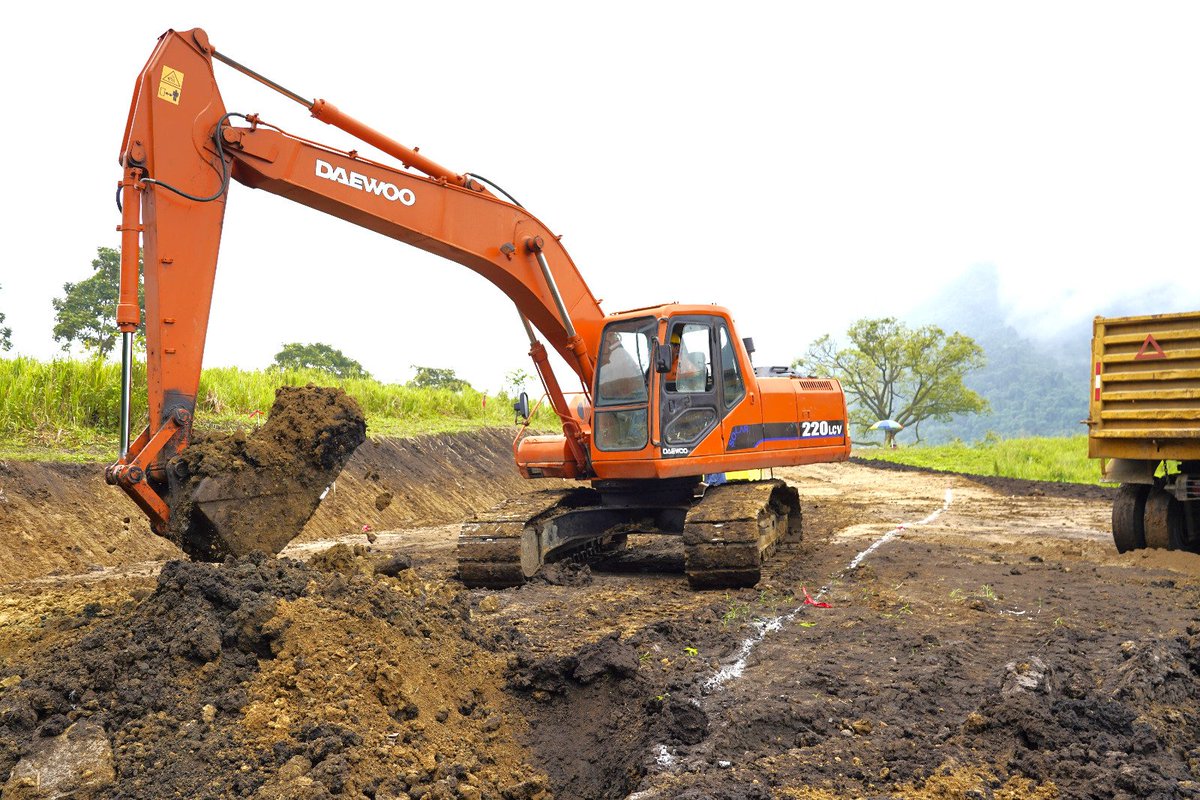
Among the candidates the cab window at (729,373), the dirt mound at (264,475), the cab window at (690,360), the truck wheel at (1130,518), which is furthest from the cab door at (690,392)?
the truck wheel at (1130,518)

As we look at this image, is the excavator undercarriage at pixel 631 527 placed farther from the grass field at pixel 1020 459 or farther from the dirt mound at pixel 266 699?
the grass field at pixel 1020 459

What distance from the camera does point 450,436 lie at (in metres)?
17.4

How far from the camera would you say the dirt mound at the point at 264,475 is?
536cm

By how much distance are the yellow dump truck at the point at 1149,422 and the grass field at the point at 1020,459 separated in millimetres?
11754

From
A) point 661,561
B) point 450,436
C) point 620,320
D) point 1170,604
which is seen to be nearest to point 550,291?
point 620,320

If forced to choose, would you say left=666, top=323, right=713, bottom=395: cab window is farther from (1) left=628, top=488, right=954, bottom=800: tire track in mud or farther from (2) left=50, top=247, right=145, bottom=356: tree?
(2) left=50, top=247, right=145, bottom=356: tree

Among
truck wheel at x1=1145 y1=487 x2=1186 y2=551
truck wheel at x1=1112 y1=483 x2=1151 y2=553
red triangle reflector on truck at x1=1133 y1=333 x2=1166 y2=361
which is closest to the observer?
red triangle reflector on truck at x1=1133 y1=333 x2=1166 y2=361

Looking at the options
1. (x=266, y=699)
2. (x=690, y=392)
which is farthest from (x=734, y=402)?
(x=266, y=699)

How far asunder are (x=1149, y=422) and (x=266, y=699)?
8.62 meters

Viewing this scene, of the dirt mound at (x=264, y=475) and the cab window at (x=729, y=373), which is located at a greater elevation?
the cab window at (x=729, y=373)

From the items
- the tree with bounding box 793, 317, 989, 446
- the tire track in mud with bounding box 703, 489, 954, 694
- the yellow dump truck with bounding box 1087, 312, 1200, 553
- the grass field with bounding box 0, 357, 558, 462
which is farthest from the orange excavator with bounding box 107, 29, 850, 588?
the tree with bounding box 793, 317, 989, 446

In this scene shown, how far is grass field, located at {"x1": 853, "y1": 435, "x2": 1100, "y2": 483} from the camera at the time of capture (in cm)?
2170

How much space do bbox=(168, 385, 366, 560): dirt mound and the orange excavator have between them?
16 centimetres

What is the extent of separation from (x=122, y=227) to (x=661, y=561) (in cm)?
613
